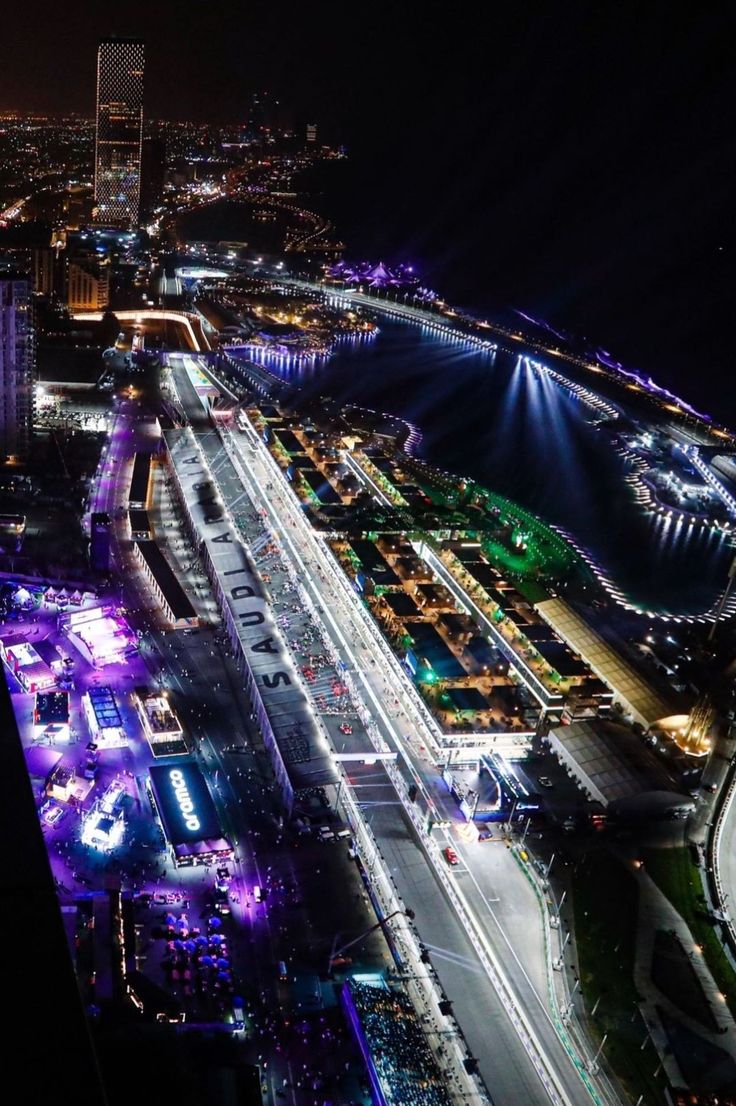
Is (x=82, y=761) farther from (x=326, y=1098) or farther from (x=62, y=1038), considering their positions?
(x=62, y=1038)

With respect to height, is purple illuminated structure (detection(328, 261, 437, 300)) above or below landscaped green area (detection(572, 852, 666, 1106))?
above

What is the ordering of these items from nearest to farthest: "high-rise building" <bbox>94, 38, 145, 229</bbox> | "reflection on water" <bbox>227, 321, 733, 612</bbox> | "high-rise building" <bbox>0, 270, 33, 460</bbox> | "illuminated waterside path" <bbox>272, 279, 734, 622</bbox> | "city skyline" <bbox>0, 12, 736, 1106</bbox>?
1. "city skyline" <bbox>0, 12, 736, 1106</bbox>
2. "high-rise building" <bbox>0, 270, 33, 460</bbox>
3. "illuminated waterside path" <bbox>272, 279, 734, 622</bbox>
4. "reflection on water" <bbox>227, 321, 733, 612</bbox>
5. "high-rise building" <bbox>94, 38, 145, 229</bbox>

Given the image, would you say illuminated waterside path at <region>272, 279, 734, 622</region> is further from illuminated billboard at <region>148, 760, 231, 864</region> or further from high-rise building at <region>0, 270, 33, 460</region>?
high-rise building at <region>0, 270, 33, 460</region>

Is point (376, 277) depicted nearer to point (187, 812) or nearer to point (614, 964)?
point (187, 812)

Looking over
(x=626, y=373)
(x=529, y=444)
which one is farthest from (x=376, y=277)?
(x=529, y=444)

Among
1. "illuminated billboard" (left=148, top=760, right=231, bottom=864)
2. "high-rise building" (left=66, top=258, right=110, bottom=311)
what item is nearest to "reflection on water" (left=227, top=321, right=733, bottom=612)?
"high-rise building" (left=66, top=258, right=110, bottom=311)

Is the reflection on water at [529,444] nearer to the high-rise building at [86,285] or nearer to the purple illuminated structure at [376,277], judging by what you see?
the high-rise building at [86,285]

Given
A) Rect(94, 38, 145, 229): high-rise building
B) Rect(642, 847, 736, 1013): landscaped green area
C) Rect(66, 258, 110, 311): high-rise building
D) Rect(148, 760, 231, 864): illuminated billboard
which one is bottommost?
Rect(642, 847, 736, 1013): landscaped green area
